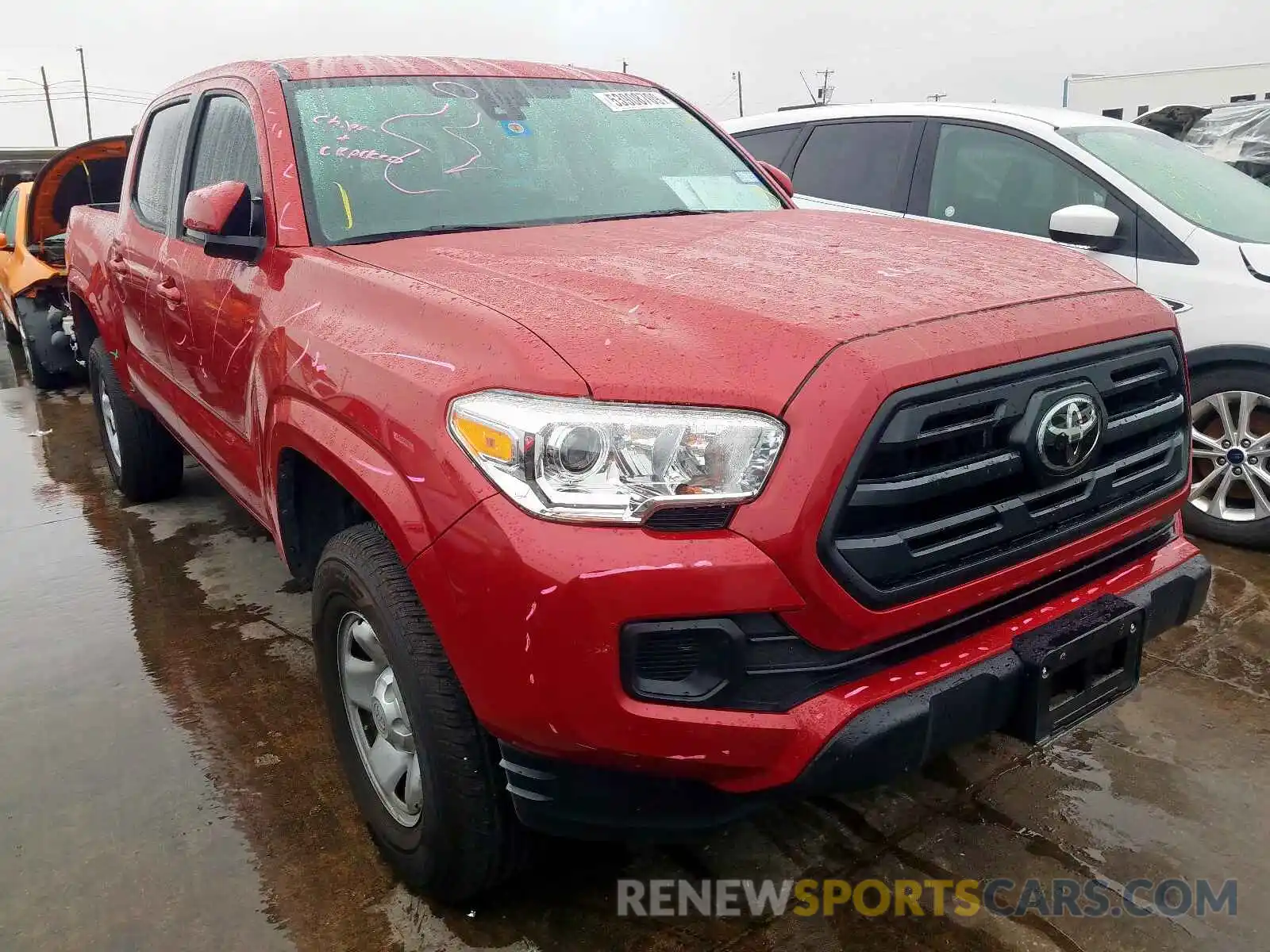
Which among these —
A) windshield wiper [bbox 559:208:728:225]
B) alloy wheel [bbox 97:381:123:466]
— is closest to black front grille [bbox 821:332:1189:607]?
windshield wiper [bbox 559:208:728:225]

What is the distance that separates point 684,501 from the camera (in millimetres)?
1593

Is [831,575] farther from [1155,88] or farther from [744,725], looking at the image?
[1155,88]

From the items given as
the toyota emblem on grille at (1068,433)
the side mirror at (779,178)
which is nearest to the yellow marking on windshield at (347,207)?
the side mirror at (779,178)

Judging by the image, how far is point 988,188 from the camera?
462 centimetres

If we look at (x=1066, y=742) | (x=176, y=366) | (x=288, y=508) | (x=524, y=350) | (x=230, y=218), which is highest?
(x=230, y=218)

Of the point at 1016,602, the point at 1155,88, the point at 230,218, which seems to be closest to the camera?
the point at 1016,602

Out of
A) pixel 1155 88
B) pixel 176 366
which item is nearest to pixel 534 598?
pixel 176 366

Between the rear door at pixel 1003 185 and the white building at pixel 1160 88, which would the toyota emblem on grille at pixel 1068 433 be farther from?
the white building at pixel 1160 88

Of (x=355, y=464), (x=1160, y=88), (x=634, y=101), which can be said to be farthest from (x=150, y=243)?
(x=1160, y=88)

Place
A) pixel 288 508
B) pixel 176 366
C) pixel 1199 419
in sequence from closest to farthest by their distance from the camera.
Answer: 1. pixel 288 508
2. pixel 176 366
3. pixel 1199 419

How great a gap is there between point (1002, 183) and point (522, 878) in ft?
12.4

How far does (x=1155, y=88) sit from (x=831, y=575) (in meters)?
19.3

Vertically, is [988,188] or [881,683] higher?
[988,188]

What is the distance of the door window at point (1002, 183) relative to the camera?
432 cm
